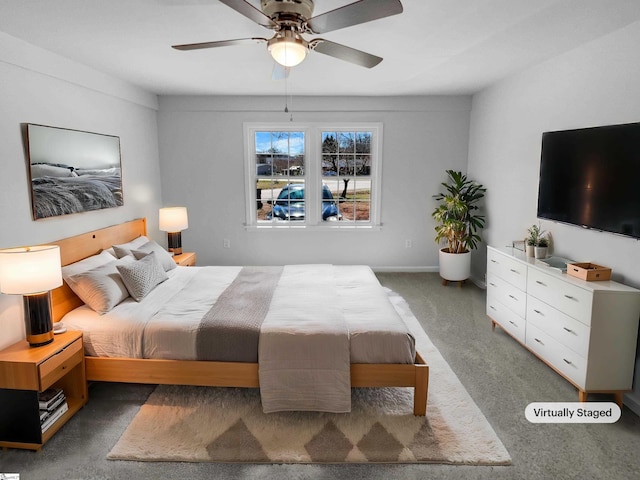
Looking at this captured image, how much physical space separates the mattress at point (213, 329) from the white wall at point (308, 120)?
244 cm

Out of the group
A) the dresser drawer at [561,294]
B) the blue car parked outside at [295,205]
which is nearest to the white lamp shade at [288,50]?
the dresser drawer at [561,294]

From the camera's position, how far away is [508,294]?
3.71 m

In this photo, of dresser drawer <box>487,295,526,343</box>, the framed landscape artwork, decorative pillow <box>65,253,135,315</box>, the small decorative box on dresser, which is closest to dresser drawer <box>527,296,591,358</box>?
the small decorative box on dresser

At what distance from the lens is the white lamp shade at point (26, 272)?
94.0 inches

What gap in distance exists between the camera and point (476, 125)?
546 centimetres

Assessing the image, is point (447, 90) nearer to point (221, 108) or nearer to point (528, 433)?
point (221, 108)

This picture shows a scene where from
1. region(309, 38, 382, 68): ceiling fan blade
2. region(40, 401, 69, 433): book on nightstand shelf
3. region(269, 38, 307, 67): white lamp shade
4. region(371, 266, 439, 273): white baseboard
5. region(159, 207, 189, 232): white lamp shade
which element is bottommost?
region(40, 401, 69, 433): book on nightstand shelf

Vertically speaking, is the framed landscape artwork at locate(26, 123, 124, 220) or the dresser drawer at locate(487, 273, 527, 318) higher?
the framed landscape artwork at locate(26, 123, 124, 220)

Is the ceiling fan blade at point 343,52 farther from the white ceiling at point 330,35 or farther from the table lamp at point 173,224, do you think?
the table lamp at point 173,224

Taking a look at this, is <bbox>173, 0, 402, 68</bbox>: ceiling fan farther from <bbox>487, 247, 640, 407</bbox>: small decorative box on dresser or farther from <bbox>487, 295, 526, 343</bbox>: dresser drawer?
<bbox>487, 295, 526, 343</bbox>: dresser drawer

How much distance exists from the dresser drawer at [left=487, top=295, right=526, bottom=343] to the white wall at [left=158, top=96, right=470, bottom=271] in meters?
2.00

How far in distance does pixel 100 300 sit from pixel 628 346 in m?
3.59

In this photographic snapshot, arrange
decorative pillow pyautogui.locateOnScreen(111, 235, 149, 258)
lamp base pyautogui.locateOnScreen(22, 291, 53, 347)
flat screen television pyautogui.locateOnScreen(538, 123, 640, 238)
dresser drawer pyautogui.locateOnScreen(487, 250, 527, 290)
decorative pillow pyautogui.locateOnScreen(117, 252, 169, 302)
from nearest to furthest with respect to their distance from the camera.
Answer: lamp base pyautogui.locateOnScreen(22, 291, 53, 347) → flat screen television pyautogui.locateOnScreen(538, 123, 640, 238) → decorative pillow pyautogui.locateOnScreen(117, 252, 169, 302) → dresser drawer pyautogui.locateOnScreen(487, 250, 527, 290) → decorative pillow pyautogui.locateOnScreen(111, 235, 149, 258)

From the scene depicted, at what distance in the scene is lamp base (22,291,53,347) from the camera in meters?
2.51
